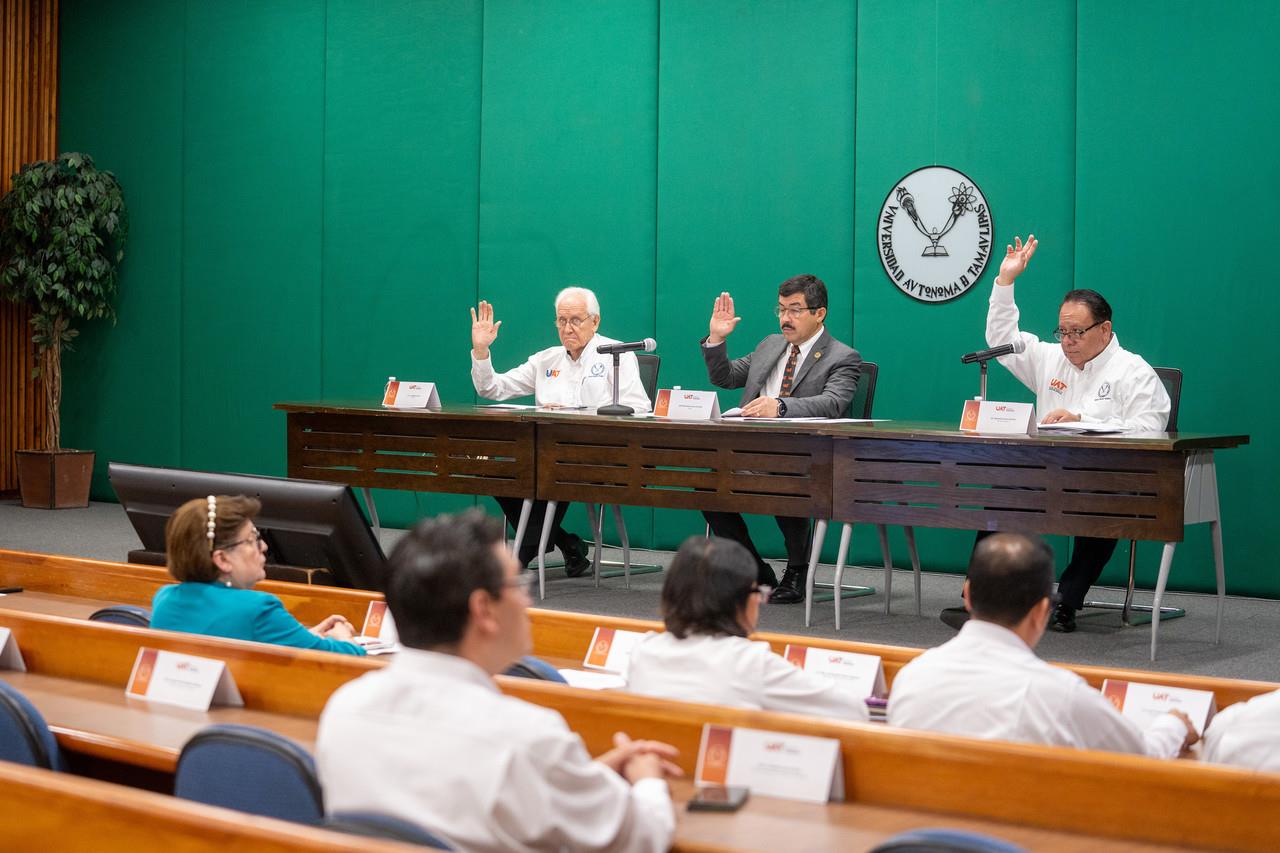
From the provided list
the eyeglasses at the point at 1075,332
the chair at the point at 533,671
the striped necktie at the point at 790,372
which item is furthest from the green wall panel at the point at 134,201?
the chair at the point at 533,671

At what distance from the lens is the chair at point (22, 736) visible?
223 cm

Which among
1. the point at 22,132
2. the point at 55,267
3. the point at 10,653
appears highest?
the point at 22,132

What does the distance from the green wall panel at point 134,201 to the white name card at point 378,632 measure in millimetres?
6922

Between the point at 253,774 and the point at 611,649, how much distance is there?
47.3 inches

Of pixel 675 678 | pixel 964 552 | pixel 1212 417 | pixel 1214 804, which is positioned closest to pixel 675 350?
pixel 964 552

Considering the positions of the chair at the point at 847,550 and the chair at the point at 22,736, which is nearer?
the chair at the point at 22,736

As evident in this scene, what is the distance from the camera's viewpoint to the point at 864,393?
20.6ft

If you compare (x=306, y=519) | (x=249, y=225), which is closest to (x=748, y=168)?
(x=249, y=225)

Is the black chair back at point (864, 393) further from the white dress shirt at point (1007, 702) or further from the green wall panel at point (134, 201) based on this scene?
the green wall panel at point (134, 201)

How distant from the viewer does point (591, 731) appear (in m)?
2.18

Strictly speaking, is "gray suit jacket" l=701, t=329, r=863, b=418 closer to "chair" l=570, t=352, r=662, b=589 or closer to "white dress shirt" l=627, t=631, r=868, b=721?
"chair" l=570, t=352, r=662, b=589

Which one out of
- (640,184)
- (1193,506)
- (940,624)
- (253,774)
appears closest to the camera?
(253,774)

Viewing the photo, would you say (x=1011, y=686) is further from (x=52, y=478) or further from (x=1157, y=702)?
(x=52, y=478)

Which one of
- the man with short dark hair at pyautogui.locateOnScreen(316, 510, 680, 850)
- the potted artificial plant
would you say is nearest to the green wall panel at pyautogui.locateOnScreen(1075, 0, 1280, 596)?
the man with short dark hair at pyautogui.locateOnScreen(316, 510, 680, 850)
